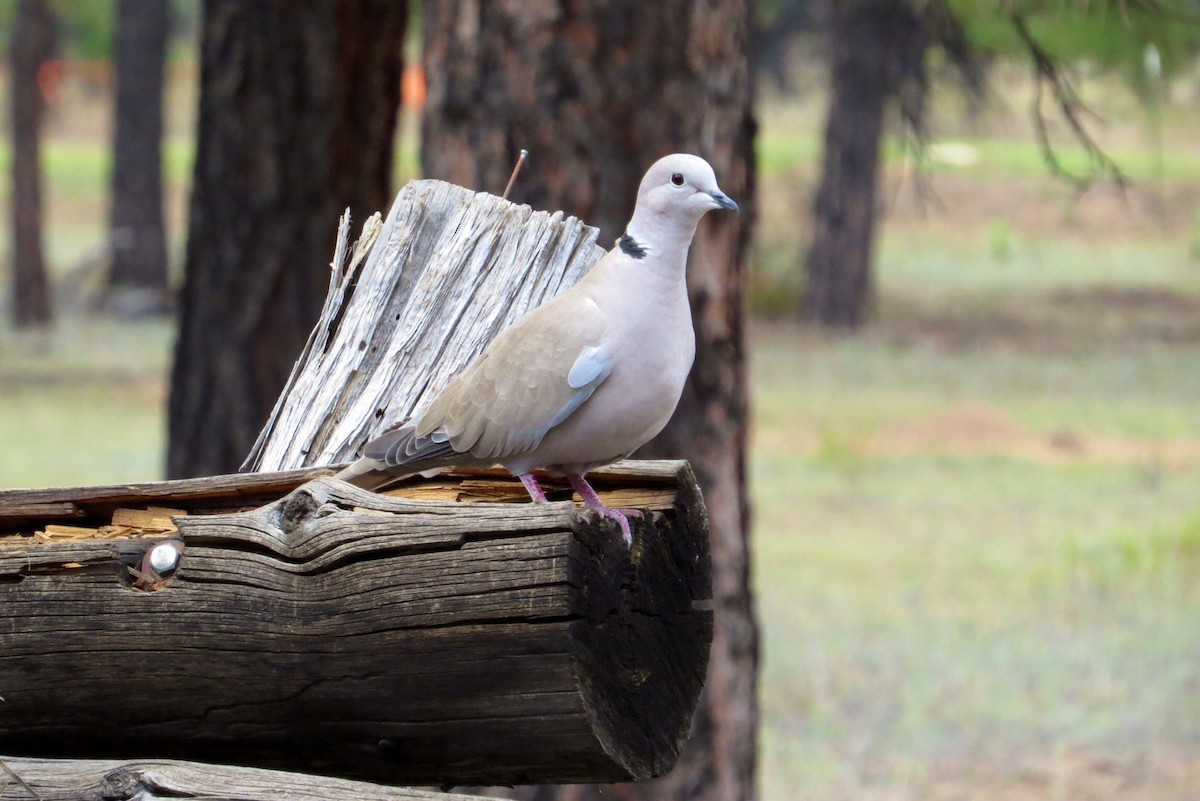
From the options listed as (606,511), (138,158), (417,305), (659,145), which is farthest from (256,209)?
(138,158)

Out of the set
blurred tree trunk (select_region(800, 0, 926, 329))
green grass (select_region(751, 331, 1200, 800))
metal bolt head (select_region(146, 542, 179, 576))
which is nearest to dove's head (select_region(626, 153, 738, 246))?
metal bolt head (select_region(146, 542, 179, 576))

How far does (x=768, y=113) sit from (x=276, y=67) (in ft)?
144

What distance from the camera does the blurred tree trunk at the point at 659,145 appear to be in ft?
14.0

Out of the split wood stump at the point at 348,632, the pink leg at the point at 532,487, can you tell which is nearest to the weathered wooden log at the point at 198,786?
the split wood stump at the point at 348,632

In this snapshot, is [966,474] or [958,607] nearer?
[958,607]

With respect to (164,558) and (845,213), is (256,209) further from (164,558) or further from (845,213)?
(845,213)

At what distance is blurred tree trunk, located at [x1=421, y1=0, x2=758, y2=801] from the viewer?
14.0ft

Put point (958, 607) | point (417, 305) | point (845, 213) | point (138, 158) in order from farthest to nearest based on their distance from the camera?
point (138, 158) < point (845, 213) < point (958, 607) < point (417, 305)

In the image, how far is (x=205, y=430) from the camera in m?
5.43

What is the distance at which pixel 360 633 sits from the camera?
191 centimetres

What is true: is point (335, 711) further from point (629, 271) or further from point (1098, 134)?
point (1098, 134)

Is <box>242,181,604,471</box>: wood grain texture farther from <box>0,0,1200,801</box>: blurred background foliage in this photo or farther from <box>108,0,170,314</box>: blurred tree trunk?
<box>108,0,170,314</box>: blurred tree trunk

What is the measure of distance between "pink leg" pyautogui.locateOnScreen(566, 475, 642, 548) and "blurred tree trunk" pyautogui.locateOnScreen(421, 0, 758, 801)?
1.92m

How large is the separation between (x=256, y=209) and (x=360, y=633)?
3763mm
